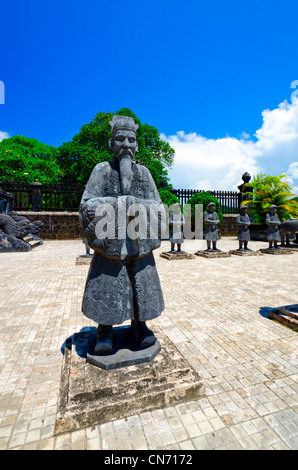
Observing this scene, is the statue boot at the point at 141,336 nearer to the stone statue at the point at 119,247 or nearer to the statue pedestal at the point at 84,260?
the stone statue at the point at 119,247

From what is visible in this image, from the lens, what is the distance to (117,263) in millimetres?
2021

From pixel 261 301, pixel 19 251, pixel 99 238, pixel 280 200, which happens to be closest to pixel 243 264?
pixel 261 301

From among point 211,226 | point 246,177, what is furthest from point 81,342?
point 246,177

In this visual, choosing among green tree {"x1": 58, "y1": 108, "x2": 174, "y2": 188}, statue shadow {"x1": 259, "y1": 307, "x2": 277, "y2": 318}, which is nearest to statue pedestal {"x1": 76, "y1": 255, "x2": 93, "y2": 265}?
statue shadow {"x1": 259, "y1": 307, "x2": 277, "y2": 318}

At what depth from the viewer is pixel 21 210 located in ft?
49.1

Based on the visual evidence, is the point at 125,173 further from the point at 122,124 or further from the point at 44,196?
the point at 44,196

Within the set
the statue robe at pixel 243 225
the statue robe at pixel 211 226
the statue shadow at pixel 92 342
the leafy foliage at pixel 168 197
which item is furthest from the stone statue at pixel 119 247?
the leafy foliage at pixel 168 197

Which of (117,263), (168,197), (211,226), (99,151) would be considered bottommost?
(117,263)

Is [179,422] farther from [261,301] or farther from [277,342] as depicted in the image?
[261,301]

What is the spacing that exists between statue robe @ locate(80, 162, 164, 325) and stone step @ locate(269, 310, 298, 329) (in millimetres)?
2375

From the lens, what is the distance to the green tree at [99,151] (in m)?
17.5

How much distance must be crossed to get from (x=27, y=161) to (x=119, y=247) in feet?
75.1

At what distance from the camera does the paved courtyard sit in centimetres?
165

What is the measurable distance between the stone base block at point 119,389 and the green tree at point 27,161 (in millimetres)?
21693
